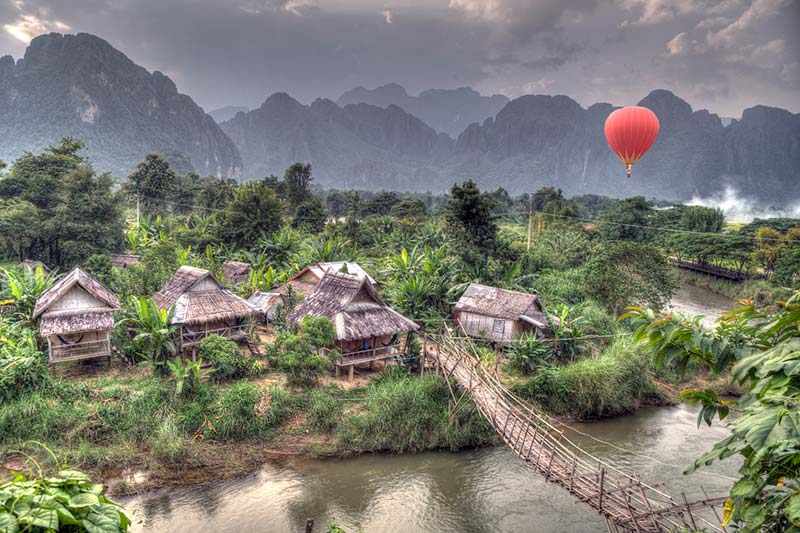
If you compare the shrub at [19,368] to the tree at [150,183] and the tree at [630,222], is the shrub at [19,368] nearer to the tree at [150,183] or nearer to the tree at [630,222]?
the tree at [150,183]

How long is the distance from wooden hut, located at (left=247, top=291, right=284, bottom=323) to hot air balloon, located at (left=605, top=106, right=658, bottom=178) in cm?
1128

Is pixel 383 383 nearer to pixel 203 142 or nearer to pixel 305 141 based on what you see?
pixel 203 142

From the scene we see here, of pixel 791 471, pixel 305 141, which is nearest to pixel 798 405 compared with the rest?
pixel 791 471

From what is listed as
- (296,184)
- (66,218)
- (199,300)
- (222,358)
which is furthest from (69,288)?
(296,184)

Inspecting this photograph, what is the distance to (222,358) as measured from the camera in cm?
1092

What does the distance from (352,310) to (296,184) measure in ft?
71.2

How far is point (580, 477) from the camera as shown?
6367 millimetres

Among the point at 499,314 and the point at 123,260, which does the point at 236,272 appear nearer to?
the point at 123,260

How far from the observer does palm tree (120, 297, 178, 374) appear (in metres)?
11.1

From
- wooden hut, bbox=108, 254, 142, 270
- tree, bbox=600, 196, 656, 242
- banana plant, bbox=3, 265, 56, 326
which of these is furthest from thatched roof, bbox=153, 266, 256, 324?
tree, bbox=600, 196, 656, 242

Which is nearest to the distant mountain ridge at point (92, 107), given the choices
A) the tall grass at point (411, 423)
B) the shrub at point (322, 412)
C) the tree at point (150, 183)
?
the tree at point (150, 183)

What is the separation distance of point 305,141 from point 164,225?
128562mm

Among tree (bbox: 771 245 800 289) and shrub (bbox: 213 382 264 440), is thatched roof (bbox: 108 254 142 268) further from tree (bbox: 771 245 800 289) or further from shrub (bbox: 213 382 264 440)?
tree (bbox: 771 245 800 289)

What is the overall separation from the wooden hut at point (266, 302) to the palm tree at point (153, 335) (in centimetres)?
383
